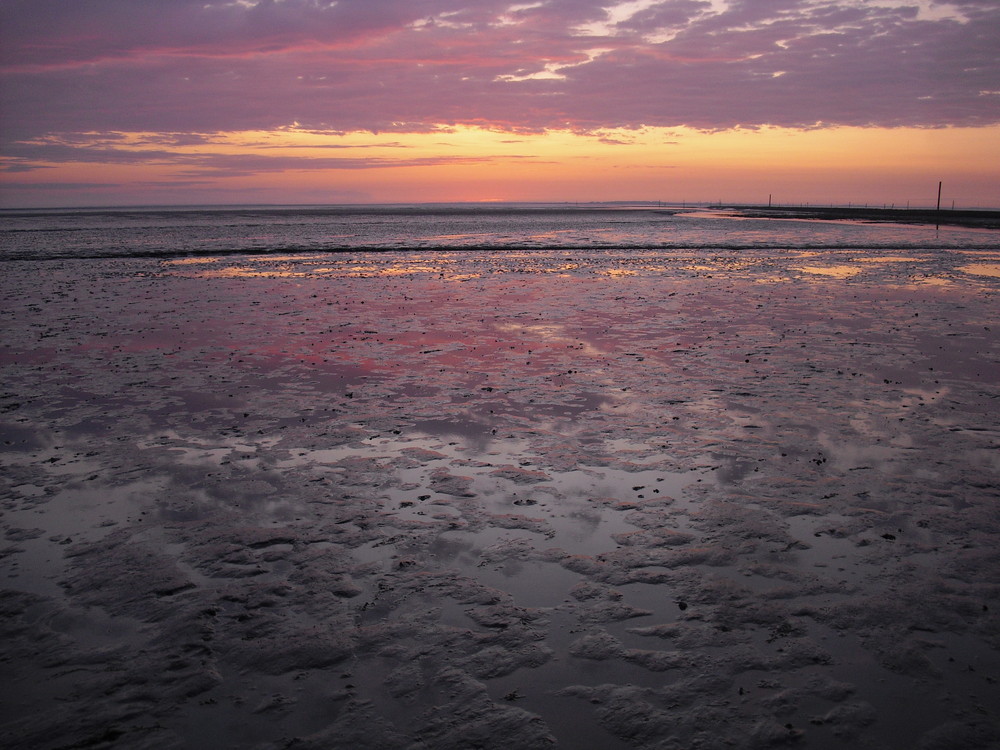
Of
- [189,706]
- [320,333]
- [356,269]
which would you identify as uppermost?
[356,269]

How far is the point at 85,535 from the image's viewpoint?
23.4 ft

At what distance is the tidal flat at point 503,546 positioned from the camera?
15.0ft

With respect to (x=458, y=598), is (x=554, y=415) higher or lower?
higher

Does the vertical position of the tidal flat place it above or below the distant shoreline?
below

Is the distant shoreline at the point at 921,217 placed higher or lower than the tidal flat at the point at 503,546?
higher

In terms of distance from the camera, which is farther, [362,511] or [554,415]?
[554,415]

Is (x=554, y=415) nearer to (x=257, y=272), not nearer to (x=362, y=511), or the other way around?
(x=362, y=511)

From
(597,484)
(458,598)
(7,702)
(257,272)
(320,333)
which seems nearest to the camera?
(7,702)

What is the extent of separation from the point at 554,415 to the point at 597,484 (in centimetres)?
278

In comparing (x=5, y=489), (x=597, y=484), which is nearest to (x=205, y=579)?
(x=5, y=489)

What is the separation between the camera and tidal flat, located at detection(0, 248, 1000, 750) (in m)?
4.59

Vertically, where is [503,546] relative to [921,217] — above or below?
below

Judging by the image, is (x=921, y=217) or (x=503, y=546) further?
(x=921, y=217)

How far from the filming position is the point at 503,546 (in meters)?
6.86
